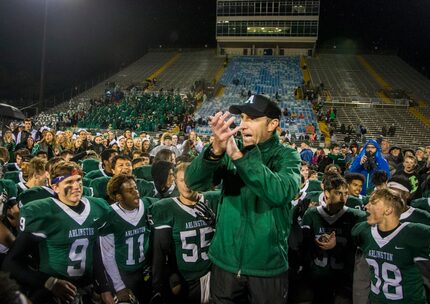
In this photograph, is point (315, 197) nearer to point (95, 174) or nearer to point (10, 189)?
point (95, 174)

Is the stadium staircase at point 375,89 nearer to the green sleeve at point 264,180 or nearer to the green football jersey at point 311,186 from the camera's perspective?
the green football jersey at point 311,186

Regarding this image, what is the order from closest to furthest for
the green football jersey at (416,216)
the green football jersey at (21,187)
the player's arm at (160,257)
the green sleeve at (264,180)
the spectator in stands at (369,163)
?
the green sleeve at (264,180)
the player's arm at (160,257)
the green football jersey at (416,216)
the green football jersey at (21,187)
the spectator in stands at (369,163)

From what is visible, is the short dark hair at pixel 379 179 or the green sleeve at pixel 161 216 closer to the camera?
the green sleeve at pixel 161 216

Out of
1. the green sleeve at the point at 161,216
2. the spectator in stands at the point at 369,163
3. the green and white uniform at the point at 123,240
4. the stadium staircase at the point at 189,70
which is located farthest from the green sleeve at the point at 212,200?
the stadium staircase at the point at 189,70

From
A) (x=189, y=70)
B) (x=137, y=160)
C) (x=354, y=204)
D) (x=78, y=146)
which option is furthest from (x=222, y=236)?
(x=189, y=70)

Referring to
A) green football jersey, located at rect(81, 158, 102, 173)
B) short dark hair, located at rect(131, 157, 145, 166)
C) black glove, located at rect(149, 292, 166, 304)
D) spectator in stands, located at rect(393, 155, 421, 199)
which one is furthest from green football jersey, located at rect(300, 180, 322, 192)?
green football jersey, located at rect(81, 158, 102, 173)

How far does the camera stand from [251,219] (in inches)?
85.5

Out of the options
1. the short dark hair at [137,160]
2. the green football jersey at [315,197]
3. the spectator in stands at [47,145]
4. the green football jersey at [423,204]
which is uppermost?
the green football jersey at [315,197]

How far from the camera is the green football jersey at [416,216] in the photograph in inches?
141

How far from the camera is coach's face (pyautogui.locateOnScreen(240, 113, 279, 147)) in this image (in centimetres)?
220

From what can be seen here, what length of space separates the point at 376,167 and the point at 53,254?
5.77 meters

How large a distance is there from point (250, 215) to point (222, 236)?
0.23 m

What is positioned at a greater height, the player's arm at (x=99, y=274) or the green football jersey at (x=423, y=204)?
the player's arm at (x=99, y=274)

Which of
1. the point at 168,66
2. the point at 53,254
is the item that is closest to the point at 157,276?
the point at 53,254
